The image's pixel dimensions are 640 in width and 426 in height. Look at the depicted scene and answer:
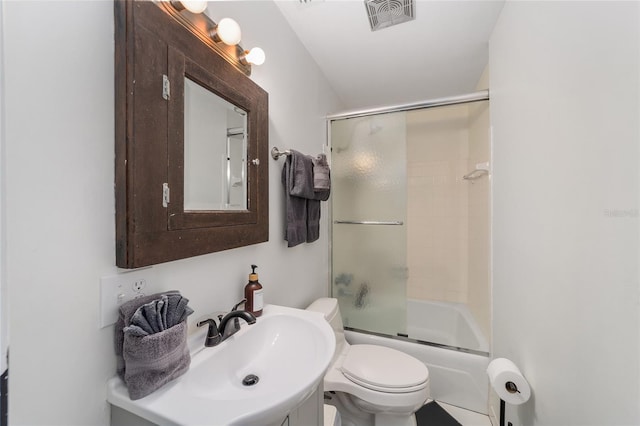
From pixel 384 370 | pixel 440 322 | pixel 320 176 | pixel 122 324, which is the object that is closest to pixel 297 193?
pixel 320 176

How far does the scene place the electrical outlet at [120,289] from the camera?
0.59 metres

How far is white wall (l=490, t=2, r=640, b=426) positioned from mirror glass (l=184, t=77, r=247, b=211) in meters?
1.13

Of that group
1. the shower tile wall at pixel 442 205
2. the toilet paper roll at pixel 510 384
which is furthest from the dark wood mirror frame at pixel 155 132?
the shower tile wall at pixel 442 205

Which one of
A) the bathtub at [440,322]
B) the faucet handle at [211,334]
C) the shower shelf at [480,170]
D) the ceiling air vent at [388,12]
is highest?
the ceiling air vent at [388,12]

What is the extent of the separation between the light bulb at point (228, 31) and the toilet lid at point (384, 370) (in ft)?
5.35

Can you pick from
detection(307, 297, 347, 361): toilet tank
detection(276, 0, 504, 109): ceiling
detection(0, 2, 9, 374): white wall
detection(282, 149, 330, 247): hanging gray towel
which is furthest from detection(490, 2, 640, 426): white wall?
detection(0, 2, 9, 374): white wall

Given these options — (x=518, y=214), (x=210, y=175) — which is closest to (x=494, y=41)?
(x=518, y=214)

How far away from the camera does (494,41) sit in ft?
4.65

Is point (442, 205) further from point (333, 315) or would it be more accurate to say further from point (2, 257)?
point (2, 257)

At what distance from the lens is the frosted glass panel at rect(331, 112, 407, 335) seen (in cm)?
185

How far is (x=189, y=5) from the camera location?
713 millimetres

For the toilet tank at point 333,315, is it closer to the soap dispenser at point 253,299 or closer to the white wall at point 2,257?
the soap dispenser at point 253,299

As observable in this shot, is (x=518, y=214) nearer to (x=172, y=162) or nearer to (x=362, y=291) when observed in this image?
(x=362, y=291)

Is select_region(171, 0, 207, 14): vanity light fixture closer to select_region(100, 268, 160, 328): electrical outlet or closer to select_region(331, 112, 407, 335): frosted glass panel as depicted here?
select_region(100, 268, 160, 328): electrical outlet
